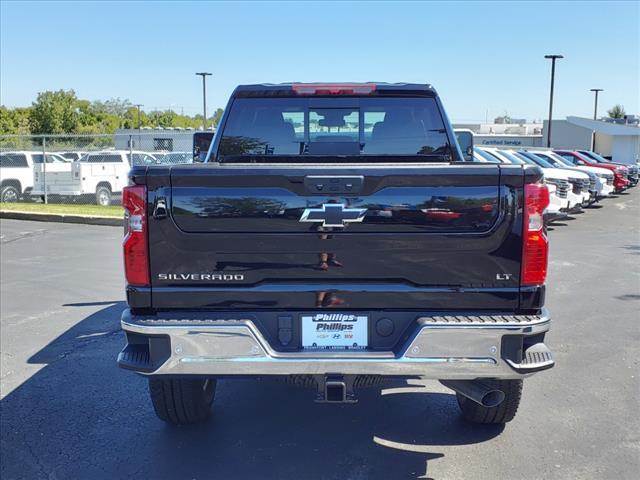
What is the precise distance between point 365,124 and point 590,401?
2.63m

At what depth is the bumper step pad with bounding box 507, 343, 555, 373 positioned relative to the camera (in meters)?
3.17

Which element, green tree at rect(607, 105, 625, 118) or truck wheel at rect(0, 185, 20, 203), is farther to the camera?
green tree at rect(607, 105, 625, 118)

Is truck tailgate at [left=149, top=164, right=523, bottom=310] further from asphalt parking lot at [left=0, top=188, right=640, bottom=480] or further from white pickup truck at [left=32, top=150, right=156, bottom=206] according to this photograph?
white pickup truck at [left=32, top=150, right=156, bottom=206]

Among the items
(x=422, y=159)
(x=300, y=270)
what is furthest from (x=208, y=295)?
(x=422, y=159)

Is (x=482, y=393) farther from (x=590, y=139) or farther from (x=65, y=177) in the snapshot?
(x=590, y=139)

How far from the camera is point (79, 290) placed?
8398mm

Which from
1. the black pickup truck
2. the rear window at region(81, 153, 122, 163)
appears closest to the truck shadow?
the black pickup truck

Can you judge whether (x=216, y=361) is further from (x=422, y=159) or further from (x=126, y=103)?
(x=126, y=103)

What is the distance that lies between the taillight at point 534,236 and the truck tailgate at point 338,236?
0.05 meters

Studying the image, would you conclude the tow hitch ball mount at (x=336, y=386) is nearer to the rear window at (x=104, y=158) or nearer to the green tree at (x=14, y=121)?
the rear window at (x=104, y=158)

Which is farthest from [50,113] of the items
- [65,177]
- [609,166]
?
[609,166]

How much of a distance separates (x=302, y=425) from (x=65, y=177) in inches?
701

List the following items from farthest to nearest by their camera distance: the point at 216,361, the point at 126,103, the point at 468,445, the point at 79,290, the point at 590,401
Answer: the point at 126,103
the point at 79,290
the point at 590,401
the point at 468,445
the point at 216,361

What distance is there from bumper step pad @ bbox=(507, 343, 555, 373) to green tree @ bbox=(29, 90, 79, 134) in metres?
60.1
